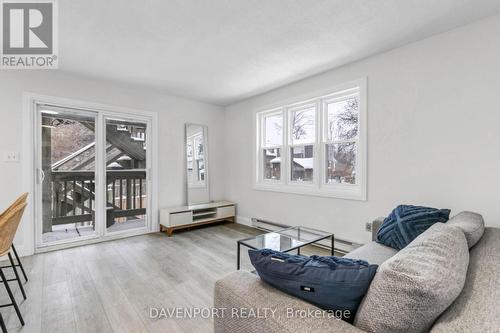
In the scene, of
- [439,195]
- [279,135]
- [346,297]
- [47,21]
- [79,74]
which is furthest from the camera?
[279,135]

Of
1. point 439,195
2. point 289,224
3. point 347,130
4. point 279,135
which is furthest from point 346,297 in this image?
point 279,135

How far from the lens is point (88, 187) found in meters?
3.57

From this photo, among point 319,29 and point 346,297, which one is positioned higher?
point 319,29

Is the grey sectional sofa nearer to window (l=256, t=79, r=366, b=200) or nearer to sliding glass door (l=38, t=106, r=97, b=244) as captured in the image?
window (l=256, t=79, r=366, b=200)

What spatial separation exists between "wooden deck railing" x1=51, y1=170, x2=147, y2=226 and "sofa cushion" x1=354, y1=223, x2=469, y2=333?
12.7ft

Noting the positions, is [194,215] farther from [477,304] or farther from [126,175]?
[477,304]

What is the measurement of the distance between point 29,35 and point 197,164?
9.45 feet

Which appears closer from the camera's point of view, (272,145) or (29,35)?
(29,35)

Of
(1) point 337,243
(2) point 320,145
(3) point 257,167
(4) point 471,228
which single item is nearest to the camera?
(4) point 471,228

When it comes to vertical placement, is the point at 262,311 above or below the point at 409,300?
below

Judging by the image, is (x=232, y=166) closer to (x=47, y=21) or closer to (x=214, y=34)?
(x=214, y=34)

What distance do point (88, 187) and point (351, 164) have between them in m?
3.82

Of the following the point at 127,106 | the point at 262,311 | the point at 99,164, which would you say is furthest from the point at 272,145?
the point at 262,311

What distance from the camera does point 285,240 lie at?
98.1 inches
